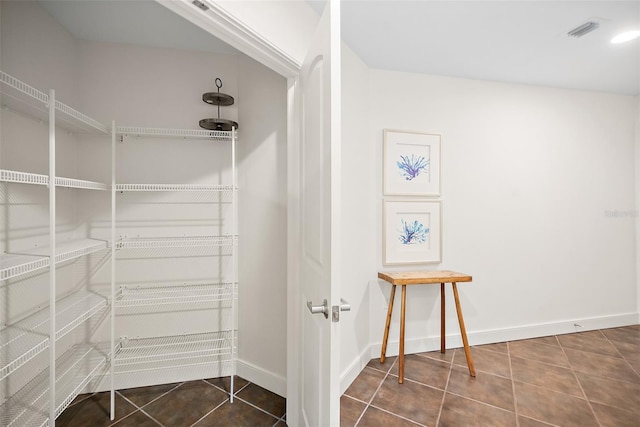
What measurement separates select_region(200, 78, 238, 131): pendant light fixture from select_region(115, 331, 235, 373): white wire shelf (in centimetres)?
145

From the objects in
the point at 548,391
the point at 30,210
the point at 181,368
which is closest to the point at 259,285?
the point at 181,368

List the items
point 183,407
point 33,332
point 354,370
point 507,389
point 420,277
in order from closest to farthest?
point 33,332
point 183,407
point 507,389
point 354,370
point 420,277

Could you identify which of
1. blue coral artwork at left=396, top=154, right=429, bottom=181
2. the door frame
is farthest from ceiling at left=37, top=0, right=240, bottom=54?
→ blue coral artwork at left=396, top=154, right=429, bottom=181

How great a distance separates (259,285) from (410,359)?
147 cm

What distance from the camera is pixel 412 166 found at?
2.59 metres

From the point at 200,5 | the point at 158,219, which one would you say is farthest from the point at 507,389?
the point at 200,5

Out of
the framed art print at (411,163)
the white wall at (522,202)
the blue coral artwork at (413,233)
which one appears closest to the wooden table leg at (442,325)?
the white wall at (522,202)

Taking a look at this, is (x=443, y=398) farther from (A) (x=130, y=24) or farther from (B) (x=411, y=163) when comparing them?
(A) (x=130, y=24)

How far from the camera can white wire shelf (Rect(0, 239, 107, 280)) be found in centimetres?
115

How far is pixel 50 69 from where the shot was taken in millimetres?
1727

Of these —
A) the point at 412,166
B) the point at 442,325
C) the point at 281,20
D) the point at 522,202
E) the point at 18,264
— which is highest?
the point at 281,20

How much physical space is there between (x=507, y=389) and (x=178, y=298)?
239 centimetres

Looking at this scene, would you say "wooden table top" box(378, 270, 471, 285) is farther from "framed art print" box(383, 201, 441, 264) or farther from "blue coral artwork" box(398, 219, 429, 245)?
"blue coral artwork" box(398, 219, 429, 245)

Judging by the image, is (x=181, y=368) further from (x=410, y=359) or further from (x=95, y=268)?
(x=410, y=359)
